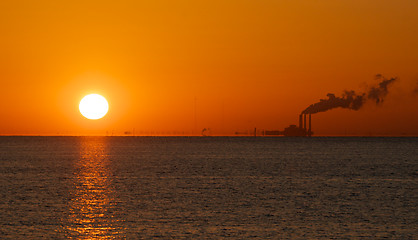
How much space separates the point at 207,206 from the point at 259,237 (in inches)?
545

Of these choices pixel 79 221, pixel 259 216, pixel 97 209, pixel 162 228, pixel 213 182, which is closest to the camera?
pixel 162 228

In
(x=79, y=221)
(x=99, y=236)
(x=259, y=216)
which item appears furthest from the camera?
(x=259, y=216)

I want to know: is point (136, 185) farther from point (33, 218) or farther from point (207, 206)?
point (33, 218)

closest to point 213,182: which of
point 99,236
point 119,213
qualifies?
point 119,213

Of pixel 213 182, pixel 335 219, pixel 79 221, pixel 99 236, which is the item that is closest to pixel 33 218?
pixel 79 221

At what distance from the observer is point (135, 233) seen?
33.9 meters

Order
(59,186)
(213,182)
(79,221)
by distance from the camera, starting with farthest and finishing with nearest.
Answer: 1. (213,182)
2. (59,186)
3. (79,221)

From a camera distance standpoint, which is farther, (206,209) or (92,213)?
(206,209)

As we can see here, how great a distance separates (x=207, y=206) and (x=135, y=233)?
13452mm

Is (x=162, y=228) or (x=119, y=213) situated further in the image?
(x=119, y=213)

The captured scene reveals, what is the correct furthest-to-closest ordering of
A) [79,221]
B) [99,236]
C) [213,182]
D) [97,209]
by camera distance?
[213,182]
[97,209]
[79,221]
[99,236]

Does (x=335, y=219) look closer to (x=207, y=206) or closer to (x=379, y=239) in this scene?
(x=379, y=239)

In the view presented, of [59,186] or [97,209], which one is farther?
[59,186]

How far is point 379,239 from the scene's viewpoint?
32750mm
